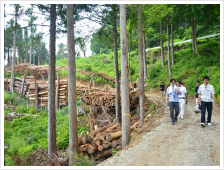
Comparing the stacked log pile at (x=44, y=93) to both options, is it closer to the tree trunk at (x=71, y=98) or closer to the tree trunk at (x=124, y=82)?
the tree trunk at (x=71, y=98)

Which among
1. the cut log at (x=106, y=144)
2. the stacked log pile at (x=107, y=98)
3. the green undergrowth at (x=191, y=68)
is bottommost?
the cut log at (x=106, y=144)

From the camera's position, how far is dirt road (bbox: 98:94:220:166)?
4.63 meters

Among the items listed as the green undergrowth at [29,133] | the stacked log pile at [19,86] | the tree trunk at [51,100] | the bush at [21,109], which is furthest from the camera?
the stacked log pile at [19,86]

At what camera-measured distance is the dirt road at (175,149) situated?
4633mm

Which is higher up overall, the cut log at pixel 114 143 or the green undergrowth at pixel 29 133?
the cut log at pixel 114 143

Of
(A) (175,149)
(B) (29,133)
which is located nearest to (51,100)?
(B) (29,133)

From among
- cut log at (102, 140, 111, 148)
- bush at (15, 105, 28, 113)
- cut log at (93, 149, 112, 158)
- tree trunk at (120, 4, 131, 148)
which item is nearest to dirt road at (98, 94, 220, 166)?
tree trunk at (120, 4, 131, 148)

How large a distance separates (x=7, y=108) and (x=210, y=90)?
709 inches

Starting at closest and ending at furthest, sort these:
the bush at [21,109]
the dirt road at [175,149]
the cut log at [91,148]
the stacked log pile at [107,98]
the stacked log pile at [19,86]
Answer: the dirt road at [175,149] < the cut log at [91,148] < the stacked log pile at [107,98] < the bush at [21,109] < the stacked log pile at [19,86]

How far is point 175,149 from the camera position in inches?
208

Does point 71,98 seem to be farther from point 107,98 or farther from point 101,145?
point 107,98

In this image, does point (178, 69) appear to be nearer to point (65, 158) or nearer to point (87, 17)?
point (87, 17)

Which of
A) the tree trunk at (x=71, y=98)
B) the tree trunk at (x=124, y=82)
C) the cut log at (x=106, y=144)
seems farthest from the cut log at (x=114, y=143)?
the tree trunk at (x=71, y=98)

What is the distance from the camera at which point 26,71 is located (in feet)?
96.5
